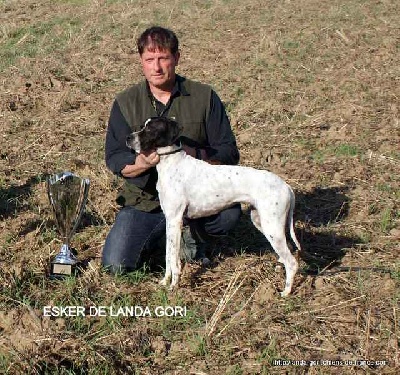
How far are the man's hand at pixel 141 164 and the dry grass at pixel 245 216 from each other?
2.88ft

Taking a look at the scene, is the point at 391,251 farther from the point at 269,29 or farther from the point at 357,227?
the point at 269,29

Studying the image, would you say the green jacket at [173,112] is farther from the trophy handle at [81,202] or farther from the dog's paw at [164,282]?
the dog's paw at [164,282]

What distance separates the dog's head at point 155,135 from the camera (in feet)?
15.0

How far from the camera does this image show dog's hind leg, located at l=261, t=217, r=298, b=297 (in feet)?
15.1

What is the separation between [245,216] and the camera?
639 centimetres

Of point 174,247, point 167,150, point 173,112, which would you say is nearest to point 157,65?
point 173,112

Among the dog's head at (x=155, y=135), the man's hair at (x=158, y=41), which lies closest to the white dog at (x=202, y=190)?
the dog's head at (x=155, y=135)

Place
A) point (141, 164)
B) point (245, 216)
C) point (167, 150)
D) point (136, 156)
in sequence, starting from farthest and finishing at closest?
point (245, 216) < point (136, 156) < point (141, 164) < point (167, 150)

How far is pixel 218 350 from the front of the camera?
3.99 m

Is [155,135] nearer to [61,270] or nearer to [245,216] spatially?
[61,270]

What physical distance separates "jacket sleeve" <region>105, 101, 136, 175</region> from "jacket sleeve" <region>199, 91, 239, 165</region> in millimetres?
704

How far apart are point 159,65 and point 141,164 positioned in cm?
87

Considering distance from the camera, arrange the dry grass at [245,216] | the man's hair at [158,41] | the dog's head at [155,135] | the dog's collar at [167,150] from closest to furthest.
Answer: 1. the dry grass at [245,216]
2. the dog's head at [155,135]
3. the dog's collar at [167,150]
4. the man's hair at [158,41]

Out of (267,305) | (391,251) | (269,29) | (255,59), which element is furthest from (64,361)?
(269,29)
